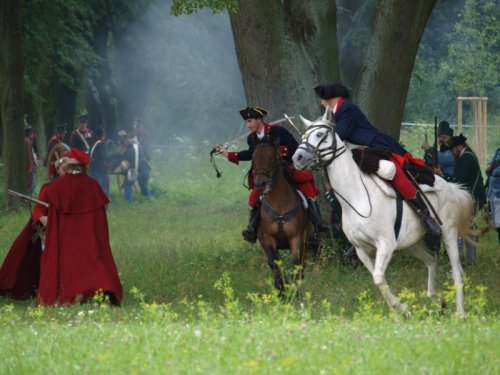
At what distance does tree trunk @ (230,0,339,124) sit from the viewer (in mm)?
18609

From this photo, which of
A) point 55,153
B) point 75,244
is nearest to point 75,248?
point 75,244

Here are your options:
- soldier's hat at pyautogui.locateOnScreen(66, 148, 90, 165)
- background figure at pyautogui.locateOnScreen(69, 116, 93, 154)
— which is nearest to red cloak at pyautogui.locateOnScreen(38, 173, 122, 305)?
soldier's hat at pyautogui.locateOnScreen(66, 148, 90, 165)

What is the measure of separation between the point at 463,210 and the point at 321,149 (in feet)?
7.83

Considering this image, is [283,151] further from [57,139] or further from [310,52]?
[57,139]

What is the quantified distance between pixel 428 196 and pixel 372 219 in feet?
4.01

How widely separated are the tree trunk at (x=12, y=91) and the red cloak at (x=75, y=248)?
45.1 ft

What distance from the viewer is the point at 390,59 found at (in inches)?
741

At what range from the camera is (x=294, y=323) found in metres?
10.1

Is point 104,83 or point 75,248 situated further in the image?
point 104,83

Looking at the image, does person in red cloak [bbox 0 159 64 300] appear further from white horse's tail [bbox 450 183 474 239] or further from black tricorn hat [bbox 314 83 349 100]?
white horse's tail [bbox 450 183 474 239]

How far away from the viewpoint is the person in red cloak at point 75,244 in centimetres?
1587

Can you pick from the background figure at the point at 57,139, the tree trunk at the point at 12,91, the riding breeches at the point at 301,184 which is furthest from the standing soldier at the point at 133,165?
the riding breeches at the point at 301,184

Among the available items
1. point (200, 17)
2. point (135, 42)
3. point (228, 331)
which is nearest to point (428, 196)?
point (228, 331)

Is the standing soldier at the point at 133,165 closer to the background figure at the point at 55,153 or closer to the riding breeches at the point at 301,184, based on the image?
the background figure at the point at 55,153
